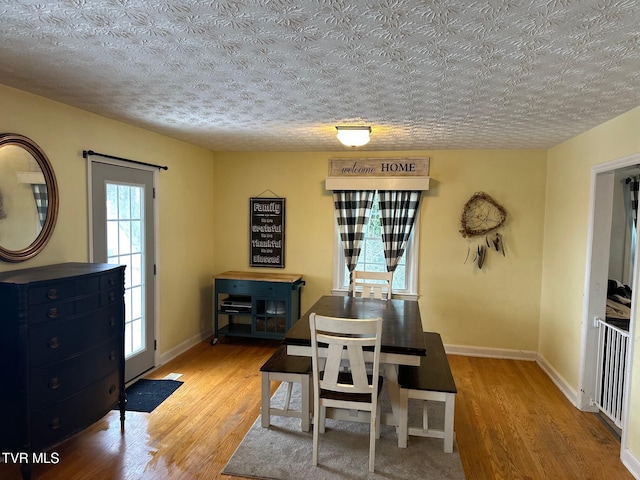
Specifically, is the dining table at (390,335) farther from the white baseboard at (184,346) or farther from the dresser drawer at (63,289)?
the white baseboard at (184,346)

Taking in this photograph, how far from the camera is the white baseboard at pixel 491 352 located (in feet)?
14.8

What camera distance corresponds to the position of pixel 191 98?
269 cm

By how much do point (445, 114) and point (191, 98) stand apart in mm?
1788

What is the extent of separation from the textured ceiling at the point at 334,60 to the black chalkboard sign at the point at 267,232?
1749 millimetres

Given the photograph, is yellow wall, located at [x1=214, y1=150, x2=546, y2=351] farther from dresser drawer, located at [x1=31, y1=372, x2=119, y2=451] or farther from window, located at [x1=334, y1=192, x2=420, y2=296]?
dresser drawer, located at [x1=31, y1=372, x2=119, y2=451]

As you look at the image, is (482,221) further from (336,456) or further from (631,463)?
(336,456)

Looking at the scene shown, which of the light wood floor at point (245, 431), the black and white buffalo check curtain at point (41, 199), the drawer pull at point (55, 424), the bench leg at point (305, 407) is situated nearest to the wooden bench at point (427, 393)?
the light wood floor at point (245, 431)

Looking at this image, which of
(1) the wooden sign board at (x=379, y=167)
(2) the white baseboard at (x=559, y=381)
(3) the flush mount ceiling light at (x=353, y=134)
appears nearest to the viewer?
(3) the flush mount ceiling light at (x=353, y=134)

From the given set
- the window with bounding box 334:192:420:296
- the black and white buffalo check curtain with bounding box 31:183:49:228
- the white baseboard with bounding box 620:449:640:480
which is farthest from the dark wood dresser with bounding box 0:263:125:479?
the white baseboard with bounding box 620:449:640:480

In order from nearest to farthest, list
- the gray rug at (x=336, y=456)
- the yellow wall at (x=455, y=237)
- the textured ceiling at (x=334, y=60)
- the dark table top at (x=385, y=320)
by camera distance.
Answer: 1. the textured ceiling at (x=334, y=60)
2. the gray rug at (x=336, y=456)
3. the dark table top at (x=385, y=320)
4. the yellow wall at (x=455, y=237)

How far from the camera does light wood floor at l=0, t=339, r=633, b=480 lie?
249cm

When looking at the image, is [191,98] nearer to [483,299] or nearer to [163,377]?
[163,377]

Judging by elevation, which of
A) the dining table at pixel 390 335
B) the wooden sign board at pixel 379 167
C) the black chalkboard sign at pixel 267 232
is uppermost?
the wooden sign board at pixel 379 167

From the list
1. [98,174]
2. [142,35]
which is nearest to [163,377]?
[98,174]
